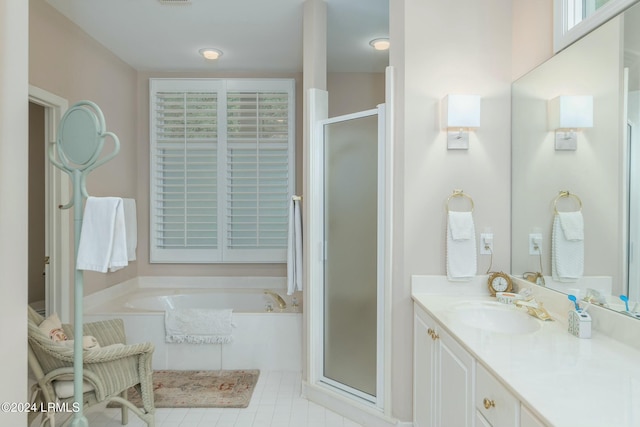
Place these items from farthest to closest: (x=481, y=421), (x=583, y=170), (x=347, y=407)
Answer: (x=347, y=407), (x=583, y=170), (x=481, y=421)

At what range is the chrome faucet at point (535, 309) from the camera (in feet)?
5.96

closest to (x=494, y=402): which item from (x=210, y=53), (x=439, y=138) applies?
(x=439, y=138)

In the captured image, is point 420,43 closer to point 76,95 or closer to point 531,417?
point 531,417

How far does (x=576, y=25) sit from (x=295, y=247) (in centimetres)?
214

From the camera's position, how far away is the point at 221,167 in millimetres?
4145

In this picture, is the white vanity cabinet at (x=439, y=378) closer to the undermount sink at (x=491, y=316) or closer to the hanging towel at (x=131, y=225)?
the undermount sink at (x=491, y=316)

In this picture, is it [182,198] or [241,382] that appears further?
[182,198]

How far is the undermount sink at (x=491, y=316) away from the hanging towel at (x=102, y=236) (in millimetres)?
1629

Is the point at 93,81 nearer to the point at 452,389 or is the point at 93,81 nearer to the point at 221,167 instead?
the point at 221,167

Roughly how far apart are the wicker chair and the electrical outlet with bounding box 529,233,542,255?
2209mm

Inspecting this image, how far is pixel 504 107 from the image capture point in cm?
235

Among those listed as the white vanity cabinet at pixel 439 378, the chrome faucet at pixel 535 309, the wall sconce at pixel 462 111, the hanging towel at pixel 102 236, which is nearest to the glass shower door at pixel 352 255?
the white vanity cabinet at pixel 439 378

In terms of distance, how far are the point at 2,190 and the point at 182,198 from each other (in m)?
2.62

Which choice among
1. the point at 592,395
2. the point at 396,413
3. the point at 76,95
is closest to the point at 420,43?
the point at 592,395
